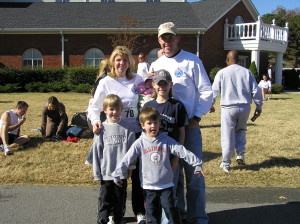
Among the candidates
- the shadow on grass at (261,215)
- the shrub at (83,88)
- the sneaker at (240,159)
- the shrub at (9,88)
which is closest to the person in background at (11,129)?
the sneaker at (240,159)

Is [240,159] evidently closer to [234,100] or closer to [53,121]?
[234,100]

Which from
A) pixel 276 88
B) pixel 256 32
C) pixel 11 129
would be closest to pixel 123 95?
pixel 11 129

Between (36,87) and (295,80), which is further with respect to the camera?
(295,80)

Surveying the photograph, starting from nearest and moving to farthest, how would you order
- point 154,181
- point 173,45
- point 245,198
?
point 154,181 < point 173,45 < point 245,198

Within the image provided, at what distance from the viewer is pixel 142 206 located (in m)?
4.13

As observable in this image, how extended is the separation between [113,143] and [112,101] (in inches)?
18.1

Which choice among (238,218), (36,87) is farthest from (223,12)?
(238,218)

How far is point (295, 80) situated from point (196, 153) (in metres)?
29.3

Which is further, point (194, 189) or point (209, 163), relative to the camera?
point (209, 163)

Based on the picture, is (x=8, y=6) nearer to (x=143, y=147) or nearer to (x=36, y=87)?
(x=36, y=87)

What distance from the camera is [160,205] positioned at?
3641mm

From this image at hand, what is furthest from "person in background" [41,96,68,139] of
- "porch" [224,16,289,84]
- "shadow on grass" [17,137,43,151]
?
"porch" [224,16,289,84]

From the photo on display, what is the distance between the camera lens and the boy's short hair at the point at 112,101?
372 centimetres

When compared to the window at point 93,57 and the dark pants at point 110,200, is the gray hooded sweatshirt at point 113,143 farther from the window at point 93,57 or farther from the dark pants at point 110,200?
the window at point 93,57
